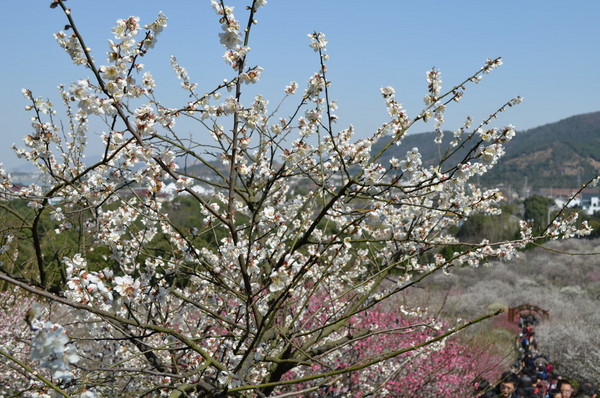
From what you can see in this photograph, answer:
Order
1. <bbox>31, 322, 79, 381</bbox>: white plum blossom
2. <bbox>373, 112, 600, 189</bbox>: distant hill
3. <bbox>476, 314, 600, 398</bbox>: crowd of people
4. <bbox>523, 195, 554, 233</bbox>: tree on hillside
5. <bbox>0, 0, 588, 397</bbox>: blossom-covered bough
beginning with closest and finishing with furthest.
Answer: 1. <bbox>31, 322, 79, 381</bbox>: white plum blossom
2. <bbox>0, 0, 588, 397</bbox>: blossom-covered bough
3. <bbox>476, 314, 600, 398</bbox>: crowd of people
4. <bbox>523, 195, 554, 233</bbox>: tree on hillside
5. <bbox>373, 112, 600, 189</bbox>: distant hill

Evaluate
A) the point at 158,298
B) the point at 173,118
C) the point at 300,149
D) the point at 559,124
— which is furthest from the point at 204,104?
the point at 559,124

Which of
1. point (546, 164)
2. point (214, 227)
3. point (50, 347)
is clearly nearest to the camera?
point (50, 347)

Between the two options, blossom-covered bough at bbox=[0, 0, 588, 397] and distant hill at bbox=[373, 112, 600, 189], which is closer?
blossom-covered bough at bbox=[0, 0, 588, 397]

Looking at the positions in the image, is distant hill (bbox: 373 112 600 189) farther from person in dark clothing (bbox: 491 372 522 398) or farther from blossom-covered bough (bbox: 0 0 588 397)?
blossom-covered bough (bbox: 0 0 588 397)

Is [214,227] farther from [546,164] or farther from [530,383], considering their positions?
[546,164]

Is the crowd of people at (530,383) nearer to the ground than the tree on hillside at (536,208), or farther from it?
nearer to the ground

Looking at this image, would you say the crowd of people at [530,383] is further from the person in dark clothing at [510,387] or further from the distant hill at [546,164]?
the distant hill at [546,164]

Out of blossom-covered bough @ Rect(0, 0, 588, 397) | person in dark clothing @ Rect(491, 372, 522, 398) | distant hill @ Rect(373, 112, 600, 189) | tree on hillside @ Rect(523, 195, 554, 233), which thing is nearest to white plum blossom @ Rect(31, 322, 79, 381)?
blossom-covered bough @ Rect(0, 0, 588, 397)

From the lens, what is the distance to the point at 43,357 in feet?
4.10

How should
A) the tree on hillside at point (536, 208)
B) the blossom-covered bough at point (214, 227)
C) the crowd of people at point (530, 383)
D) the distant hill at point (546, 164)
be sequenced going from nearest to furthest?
the blossom-covered bough at point (214, 227) < the crowd of people at point (530, 383) < the tree on hillside at point (536, 208) < the distant hill at point (546, 164)

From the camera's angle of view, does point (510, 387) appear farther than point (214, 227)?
Yes

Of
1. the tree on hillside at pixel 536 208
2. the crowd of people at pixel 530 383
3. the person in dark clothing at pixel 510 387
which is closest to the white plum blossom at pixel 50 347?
the crowd of people at pixel 530 383

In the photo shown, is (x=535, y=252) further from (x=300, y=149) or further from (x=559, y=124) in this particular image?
(x=559, y=124)

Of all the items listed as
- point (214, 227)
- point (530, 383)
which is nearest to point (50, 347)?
point (214, 227)
